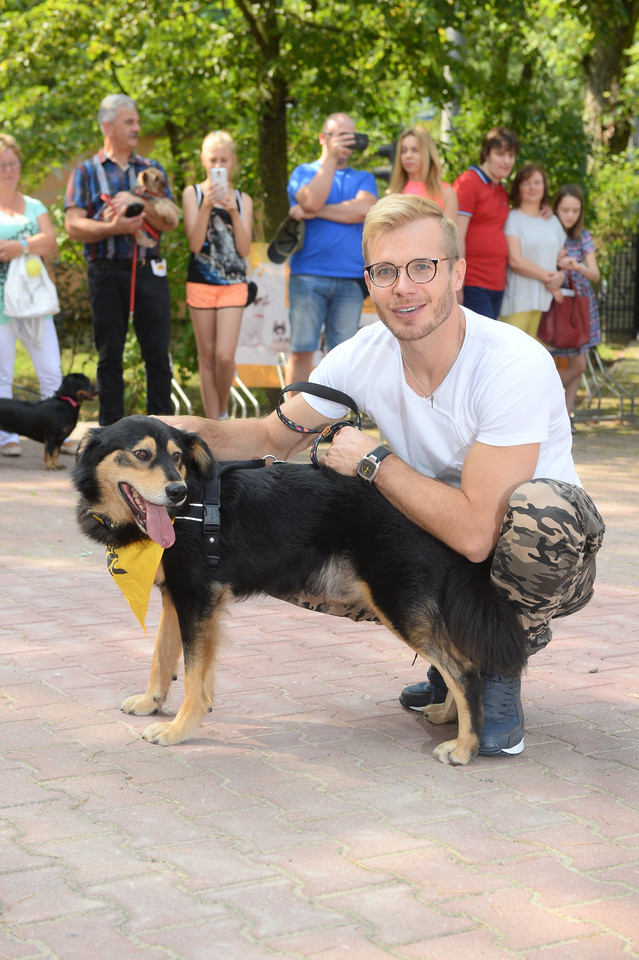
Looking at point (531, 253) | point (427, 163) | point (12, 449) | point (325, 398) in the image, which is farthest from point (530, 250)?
point (325, 398)

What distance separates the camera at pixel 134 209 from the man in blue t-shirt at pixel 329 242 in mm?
1147

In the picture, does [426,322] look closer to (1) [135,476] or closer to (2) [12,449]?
(1) [135,476]

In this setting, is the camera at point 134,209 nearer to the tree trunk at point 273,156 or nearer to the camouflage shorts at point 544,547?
the tree trunk at point 273,156

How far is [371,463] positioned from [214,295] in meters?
5.26

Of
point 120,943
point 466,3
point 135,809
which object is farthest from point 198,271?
point 120,943

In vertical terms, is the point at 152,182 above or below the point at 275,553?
above

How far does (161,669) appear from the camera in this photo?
12.1 feet

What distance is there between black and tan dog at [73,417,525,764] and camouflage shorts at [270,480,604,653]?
3.6 inches

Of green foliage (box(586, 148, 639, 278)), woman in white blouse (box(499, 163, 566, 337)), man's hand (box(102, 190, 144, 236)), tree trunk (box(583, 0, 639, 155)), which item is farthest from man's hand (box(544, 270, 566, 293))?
green foliage (box(586, 148, 639, 278))

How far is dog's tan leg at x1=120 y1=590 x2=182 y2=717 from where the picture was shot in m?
3.68

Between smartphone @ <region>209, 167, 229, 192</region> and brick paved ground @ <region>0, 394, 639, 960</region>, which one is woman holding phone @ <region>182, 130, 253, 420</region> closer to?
smartphone @ <region>209, 167, 229, 192</region>

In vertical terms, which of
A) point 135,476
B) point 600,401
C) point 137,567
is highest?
point 135,476

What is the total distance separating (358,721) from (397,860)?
1013 mm

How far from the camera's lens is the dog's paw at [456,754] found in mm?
3289
